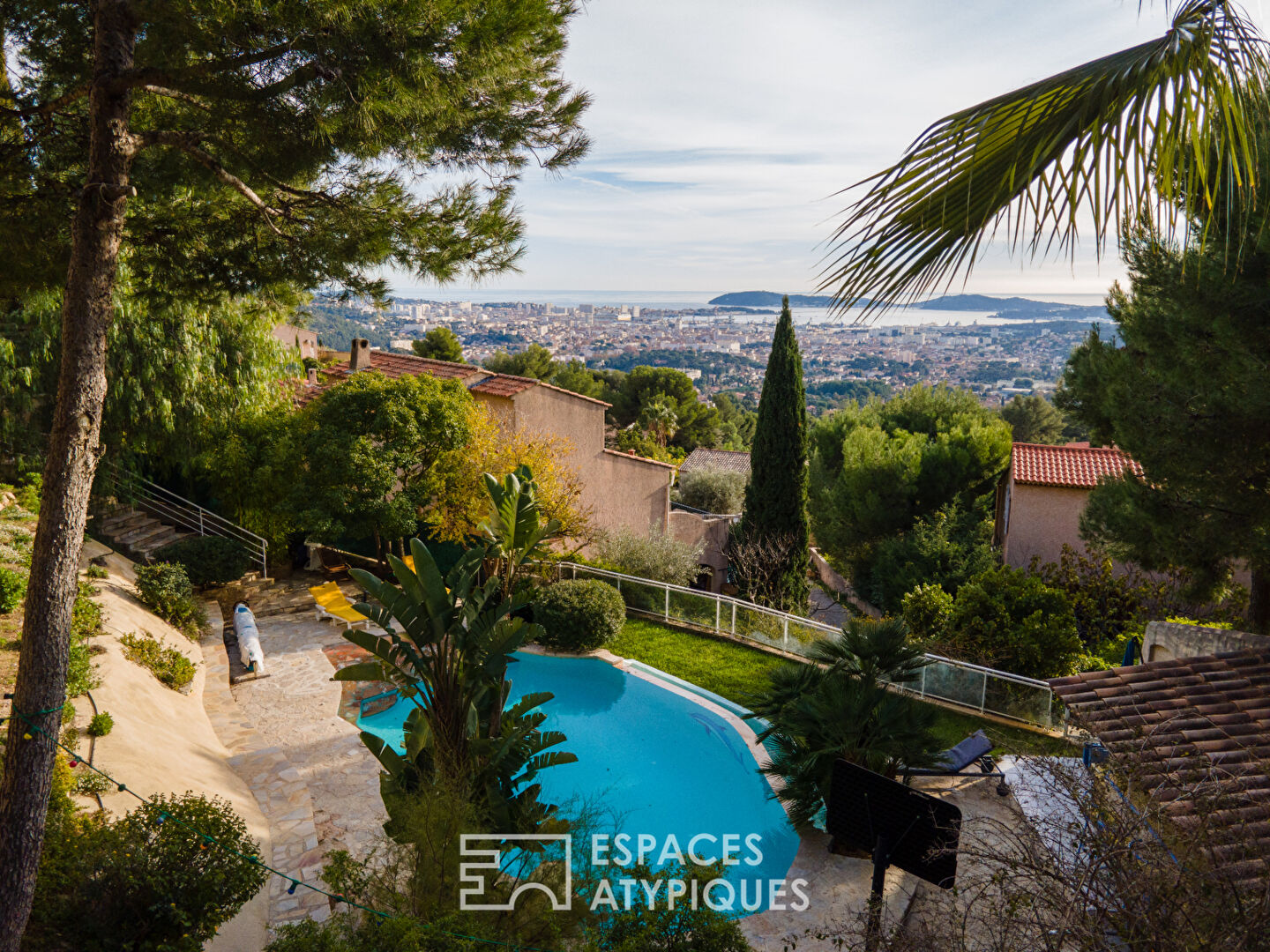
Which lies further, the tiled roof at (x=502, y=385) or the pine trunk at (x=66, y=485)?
the tiled roof at (x=502, y=385)

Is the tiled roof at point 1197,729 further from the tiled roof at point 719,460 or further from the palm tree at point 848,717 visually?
the tiled roof at point 719,460

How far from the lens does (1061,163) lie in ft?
5.57

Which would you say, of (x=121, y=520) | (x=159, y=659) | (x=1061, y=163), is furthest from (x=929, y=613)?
(x=121, y=520)

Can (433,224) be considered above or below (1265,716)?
above

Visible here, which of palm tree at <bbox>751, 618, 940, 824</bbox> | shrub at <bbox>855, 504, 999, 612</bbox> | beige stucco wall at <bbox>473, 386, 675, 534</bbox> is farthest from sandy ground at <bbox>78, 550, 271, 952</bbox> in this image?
shrub at <bbox>855, 504, 999, 612</bbox>

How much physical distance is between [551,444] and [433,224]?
1274cm

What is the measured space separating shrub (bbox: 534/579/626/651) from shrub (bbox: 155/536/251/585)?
608cm

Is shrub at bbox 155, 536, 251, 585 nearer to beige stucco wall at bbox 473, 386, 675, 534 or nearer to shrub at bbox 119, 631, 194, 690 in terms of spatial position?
shrub at bbox 119, 631, 194, 690

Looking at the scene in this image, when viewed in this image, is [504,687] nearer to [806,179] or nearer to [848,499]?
[806,179]

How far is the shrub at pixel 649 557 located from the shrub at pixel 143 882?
39.9ft

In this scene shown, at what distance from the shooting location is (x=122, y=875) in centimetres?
612

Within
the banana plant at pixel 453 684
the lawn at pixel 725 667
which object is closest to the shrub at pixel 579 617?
the lawn at pixel 725 667

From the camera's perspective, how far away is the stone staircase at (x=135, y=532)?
16516 millimetres

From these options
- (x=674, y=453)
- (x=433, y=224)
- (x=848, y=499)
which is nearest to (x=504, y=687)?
(x=433, y=224)
